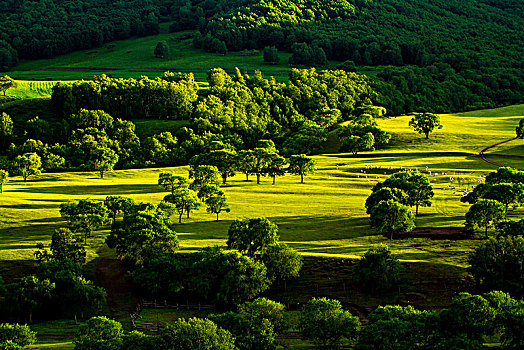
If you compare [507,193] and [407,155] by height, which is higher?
[407,155]

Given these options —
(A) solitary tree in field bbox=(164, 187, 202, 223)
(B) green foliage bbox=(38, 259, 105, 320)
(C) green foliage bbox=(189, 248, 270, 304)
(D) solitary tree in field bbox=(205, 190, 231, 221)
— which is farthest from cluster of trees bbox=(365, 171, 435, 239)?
(B) green foliage bbox=(38, 259, 105, 320)

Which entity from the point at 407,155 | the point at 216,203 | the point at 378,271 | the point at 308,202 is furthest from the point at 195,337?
the point at 407,155

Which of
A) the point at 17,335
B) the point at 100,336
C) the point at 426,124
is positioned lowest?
the point at 17,335

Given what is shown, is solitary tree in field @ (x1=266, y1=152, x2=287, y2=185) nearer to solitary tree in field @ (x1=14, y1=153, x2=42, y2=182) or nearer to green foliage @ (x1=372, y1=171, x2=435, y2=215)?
green foliage @ (x1=372, y1=171, x2=435, y2=215)

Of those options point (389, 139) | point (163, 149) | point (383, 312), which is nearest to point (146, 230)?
point (383, 312)

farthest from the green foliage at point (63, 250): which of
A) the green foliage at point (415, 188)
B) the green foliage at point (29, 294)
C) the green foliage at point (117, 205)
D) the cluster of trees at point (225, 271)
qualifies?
the green foliage at point (415, 188)

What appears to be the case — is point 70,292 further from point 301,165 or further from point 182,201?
point 301,165
